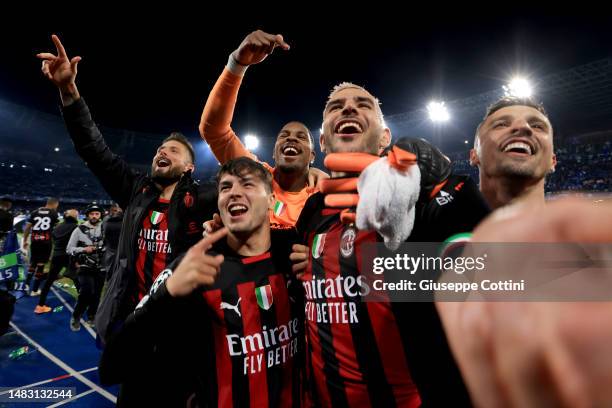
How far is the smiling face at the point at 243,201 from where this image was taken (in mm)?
1601

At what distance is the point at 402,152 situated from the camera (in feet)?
2.63

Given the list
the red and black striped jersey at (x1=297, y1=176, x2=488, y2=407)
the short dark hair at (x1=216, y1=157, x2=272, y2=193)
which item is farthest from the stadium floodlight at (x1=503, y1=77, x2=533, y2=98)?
the red and black striped jersey at (x1=297, y1=176, x2=488, y2=407)

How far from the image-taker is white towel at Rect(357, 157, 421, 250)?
2.61 ft

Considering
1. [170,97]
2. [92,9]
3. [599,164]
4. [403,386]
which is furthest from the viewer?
[599,164]

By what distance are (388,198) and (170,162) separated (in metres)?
2.26

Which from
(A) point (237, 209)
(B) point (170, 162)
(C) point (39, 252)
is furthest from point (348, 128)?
(C) point (39, 252)

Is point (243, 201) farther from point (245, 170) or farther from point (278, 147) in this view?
point (278, 147)

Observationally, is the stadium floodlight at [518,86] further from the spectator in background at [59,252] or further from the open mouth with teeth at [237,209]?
the spectator in background at [59,252]

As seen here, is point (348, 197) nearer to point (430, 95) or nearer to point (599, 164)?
point (430, 95)

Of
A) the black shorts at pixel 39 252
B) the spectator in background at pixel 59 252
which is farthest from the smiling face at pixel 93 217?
the black shorts at pixel 39 252

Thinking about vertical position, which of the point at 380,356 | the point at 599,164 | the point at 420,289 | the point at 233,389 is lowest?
the point at 233,389

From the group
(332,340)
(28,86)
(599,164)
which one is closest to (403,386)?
(332,340)

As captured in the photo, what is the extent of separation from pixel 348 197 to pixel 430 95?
12.6 m

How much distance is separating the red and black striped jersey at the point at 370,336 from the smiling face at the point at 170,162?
171cm
